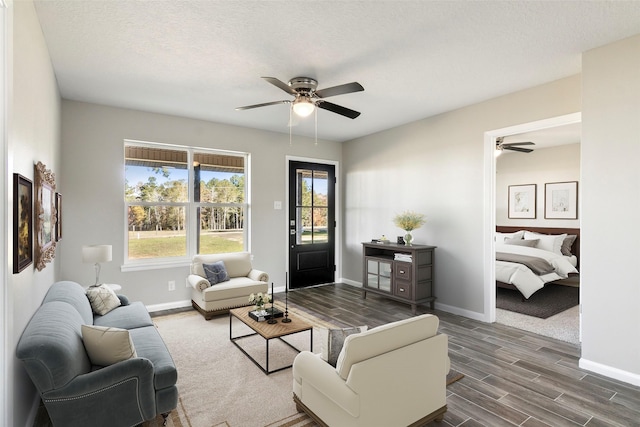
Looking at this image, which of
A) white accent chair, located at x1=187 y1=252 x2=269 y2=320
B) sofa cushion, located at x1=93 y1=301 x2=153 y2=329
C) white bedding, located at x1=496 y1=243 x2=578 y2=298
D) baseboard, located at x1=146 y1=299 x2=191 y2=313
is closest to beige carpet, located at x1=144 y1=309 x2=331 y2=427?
white accent chair, located at x1=187 y1=252 x2=269 y2=320

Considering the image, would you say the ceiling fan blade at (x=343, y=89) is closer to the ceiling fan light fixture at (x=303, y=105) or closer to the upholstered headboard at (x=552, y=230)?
the ceiling fan light fixture at (x=303, y=105)

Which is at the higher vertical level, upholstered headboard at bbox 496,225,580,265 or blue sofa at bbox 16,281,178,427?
upholstered headboard at bbox 496,225,580,265

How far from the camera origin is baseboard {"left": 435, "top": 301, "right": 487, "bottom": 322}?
170 inches

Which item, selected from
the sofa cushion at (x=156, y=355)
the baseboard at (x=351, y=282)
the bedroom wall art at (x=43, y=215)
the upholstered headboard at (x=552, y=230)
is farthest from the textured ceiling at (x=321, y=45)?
the upholstered headboard at (x=552, y=230)

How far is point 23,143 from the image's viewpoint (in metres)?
2.08

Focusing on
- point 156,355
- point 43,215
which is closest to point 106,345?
point 156,355

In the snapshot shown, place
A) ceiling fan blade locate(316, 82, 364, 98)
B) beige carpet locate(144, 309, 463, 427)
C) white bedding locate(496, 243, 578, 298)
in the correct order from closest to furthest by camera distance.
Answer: beige carpet locate(144, 309, 463, 427) → ceiling fan blade locate(316, 82, 364, 98) → white bedding locate(496, 243, 578, 298)

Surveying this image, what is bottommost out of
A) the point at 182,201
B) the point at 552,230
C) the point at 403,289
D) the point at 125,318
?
the point at 403,289

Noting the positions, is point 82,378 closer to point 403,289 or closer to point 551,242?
point 403,289

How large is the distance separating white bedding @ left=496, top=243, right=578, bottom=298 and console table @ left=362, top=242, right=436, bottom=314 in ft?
4.14

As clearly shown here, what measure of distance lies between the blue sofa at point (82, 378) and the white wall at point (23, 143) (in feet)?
0.37

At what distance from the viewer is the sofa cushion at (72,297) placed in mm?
2688

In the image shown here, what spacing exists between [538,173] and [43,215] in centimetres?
801

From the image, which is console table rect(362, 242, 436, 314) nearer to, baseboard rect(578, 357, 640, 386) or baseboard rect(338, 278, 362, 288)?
baseboard rect(338, 278, 362, 288)
